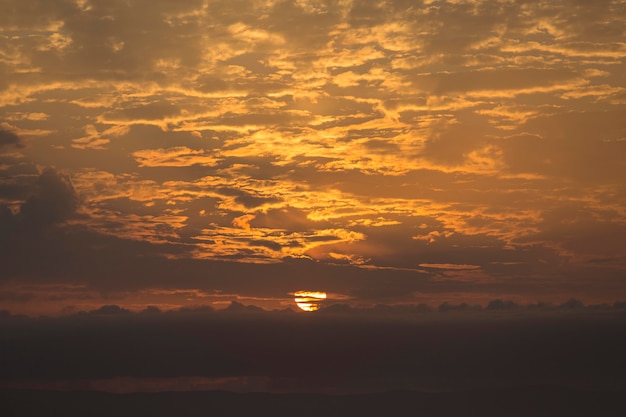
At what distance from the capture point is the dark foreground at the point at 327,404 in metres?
116

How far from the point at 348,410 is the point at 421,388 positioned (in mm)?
15428

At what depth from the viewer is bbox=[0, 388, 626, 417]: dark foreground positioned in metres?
116

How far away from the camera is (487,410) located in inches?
4601

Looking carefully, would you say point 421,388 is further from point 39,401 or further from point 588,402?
point 39,401

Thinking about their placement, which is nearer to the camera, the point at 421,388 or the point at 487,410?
the point at 487,410

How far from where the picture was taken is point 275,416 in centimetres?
11500

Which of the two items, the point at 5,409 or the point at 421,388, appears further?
the point at 421,388

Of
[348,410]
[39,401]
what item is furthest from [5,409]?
[348,410]

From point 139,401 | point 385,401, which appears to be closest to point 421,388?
point 385,401

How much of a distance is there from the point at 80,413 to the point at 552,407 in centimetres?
6540

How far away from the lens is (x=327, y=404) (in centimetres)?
11806

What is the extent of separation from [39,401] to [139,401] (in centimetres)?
1452

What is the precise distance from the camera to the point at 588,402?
119375 millimetres

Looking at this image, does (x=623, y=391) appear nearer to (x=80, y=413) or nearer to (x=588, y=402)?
(x=588, y=402)
